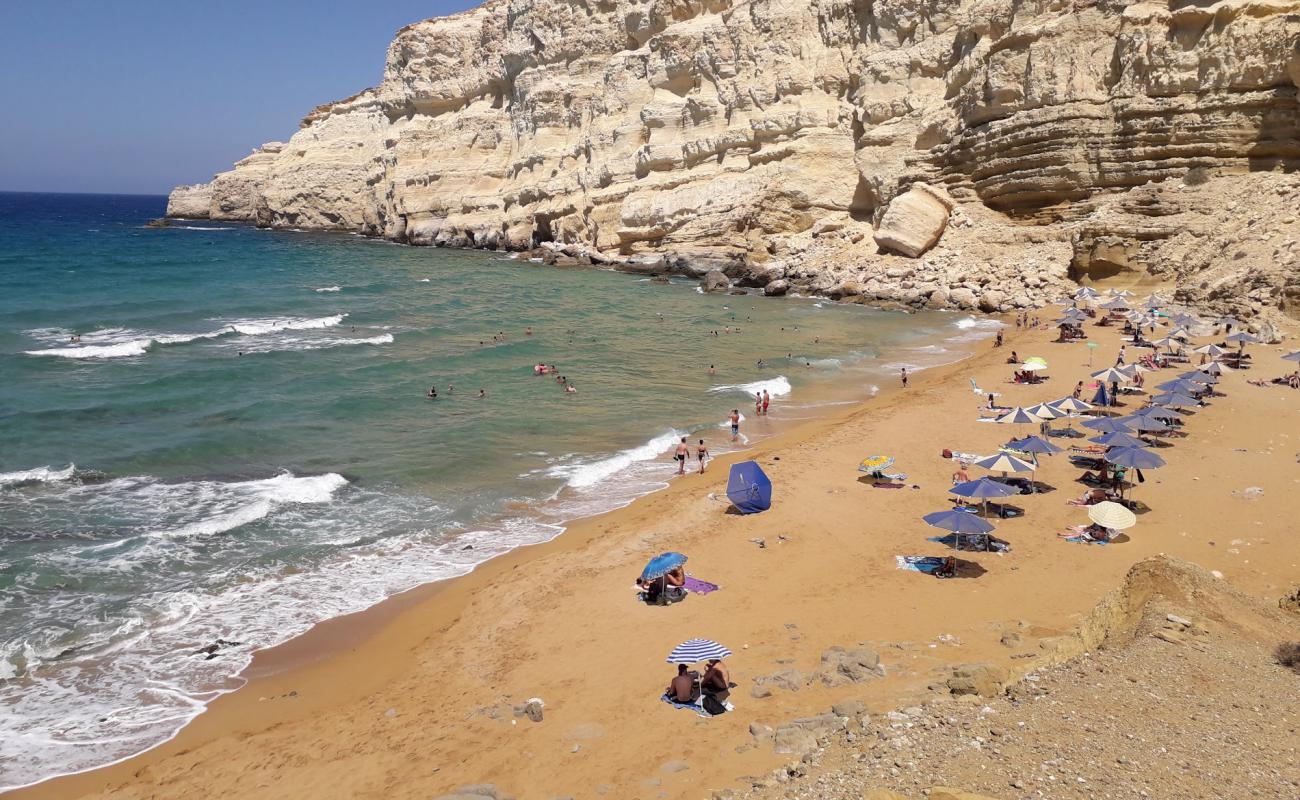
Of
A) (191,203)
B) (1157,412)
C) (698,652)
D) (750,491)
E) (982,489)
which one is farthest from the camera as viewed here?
(191,203)

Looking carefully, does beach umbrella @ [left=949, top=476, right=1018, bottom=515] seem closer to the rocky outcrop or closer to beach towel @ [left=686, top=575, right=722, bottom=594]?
beach towel @ [left=686, top=575, right=722, bottom=594]

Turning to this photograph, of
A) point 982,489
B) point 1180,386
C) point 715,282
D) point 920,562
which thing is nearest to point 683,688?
point 920,562

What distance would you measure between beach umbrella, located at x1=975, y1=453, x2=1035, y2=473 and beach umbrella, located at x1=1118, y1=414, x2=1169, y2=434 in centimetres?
315

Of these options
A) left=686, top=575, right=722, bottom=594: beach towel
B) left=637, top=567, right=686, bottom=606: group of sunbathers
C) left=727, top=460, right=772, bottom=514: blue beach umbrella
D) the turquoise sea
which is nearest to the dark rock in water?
the turquoise sea

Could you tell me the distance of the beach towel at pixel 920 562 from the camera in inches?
466

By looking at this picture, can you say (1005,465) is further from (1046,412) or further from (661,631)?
(661,631)

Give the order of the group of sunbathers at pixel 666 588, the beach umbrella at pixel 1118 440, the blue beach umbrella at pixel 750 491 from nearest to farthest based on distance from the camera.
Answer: the group of sunbathers at pixel 666 588
the blue beach umbrella at pixel 750 491
the beach umbrella at pixel 1118 440

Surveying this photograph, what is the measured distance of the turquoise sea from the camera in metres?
11.0

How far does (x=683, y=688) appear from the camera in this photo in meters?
8.68

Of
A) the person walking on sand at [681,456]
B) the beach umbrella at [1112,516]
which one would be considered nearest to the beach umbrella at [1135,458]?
the beach umbrella at [1112,516]

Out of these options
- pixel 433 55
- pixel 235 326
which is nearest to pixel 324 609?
pixel 235 326

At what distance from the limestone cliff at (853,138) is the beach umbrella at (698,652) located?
1043 inches

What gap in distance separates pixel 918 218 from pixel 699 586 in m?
32.7

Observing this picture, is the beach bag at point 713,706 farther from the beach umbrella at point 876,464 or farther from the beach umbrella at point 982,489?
the beach umbrella at point 876,464
